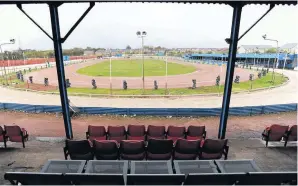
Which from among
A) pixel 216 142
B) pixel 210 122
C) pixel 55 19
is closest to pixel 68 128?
pixel 55 19

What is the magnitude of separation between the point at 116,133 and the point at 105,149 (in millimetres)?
1606

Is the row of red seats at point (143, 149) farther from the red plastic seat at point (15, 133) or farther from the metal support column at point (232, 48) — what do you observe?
the red plastic seat at point (15, 133)

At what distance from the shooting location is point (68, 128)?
26.8 ft

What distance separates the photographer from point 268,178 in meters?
3.62

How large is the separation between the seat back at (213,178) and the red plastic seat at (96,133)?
164 inches

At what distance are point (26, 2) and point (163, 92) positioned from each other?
18.3 metres

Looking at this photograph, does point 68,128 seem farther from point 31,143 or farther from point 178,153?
point 178,153

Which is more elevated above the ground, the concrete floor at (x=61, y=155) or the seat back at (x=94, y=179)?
the seat back at (x=94, y=179)

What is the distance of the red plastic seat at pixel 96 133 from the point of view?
729 cm

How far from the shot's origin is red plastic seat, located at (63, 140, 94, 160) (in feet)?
18.5

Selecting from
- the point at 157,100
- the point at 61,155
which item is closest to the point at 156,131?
the point at 61,155

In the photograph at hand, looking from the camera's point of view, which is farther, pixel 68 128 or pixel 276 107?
pixel 276 107

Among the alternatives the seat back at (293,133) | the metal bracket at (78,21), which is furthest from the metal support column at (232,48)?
the metal bracket at (78,21)

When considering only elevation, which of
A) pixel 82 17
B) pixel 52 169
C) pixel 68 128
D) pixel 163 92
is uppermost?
pixel 82 17
